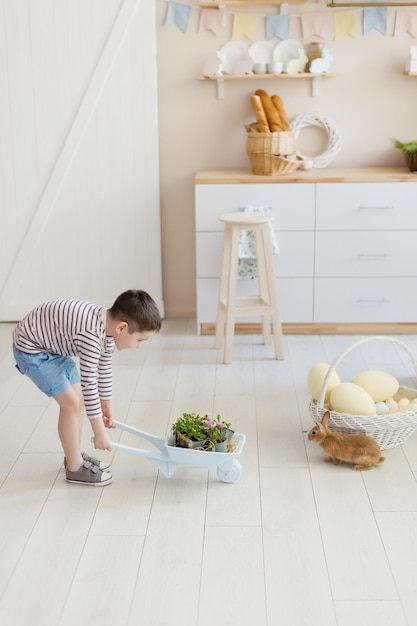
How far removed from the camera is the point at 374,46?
4.23 m

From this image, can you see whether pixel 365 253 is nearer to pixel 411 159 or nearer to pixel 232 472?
pixel 411 159

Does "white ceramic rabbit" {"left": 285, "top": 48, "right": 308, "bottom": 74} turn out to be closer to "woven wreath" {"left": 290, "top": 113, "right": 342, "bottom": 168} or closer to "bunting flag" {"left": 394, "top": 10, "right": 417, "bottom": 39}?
"woven wreath" {"left": 290, "top": 113, "right": 342, "bottom": 168}

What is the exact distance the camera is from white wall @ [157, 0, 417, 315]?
423 cm

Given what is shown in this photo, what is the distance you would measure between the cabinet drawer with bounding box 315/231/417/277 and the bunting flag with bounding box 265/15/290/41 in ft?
3.37

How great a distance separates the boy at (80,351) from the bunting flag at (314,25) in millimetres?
2281

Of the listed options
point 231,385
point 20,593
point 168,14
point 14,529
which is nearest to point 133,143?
point 168,14

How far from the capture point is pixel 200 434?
101 inches

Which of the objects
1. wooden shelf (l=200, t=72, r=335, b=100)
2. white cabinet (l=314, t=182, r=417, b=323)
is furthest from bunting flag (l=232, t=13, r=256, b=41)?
white cabinet (l=314, t=182, r=417, b=323)

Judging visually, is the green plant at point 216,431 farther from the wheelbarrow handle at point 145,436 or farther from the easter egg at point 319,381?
the easter egg at point 319,381

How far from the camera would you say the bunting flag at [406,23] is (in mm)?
4184

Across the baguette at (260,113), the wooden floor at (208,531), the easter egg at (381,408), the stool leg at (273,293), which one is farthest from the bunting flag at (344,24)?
the easter egg at (381,408)

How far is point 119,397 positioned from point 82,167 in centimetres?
144

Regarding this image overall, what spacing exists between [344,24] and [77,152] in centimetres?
148

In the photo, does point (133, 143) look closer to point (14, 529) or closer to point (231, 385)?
point (231, 385)
